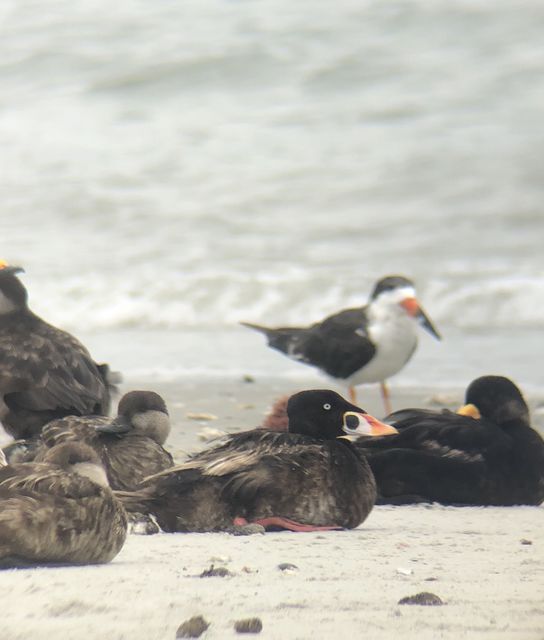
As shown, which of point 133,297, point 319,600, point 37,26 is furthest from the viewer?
point 37,26

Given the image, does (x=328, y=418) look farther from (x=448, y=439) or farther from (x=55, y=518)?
(x=55, y=518)

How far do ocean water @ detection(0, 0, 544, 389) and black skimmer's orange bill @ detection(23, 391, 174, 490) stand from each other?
12.7 feet

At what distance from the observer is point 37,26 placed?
20.8 metres

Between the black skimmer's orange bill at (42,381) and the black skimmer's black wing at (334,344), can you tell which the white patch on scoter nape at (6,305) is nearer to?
the black skimmer's orange bill at (42,381)

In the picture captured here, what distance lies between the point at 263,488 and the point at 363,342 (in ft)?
13.8

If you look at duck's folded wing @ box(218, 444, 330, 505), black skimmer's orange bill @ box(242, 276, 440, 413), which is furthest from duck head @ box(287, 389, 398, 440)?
black skimmer's orange bill @ box(242, 276, 440, 413)

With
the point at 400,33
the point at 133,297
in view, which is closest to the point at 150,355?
the point at 133,297

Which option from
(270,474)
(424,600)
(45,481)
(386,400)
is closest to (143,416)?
(270,474)

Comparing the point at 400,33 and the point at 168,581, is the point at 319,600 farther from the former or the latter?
the point at 400,33

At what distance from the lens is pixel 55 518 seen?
4.23 metres

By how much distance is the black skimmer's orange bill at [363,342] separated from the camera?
9250 millimetres

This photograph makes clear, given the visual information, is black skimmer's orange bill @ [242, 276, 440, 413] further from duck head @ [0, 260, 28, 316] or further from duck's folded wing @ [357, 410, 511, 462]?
A: duck's folded wing @ [357, 410, 511, 462]

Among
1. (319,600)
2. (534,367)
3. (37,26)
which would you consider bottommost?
(534,367)

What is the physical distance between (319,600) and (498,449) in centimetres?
224
